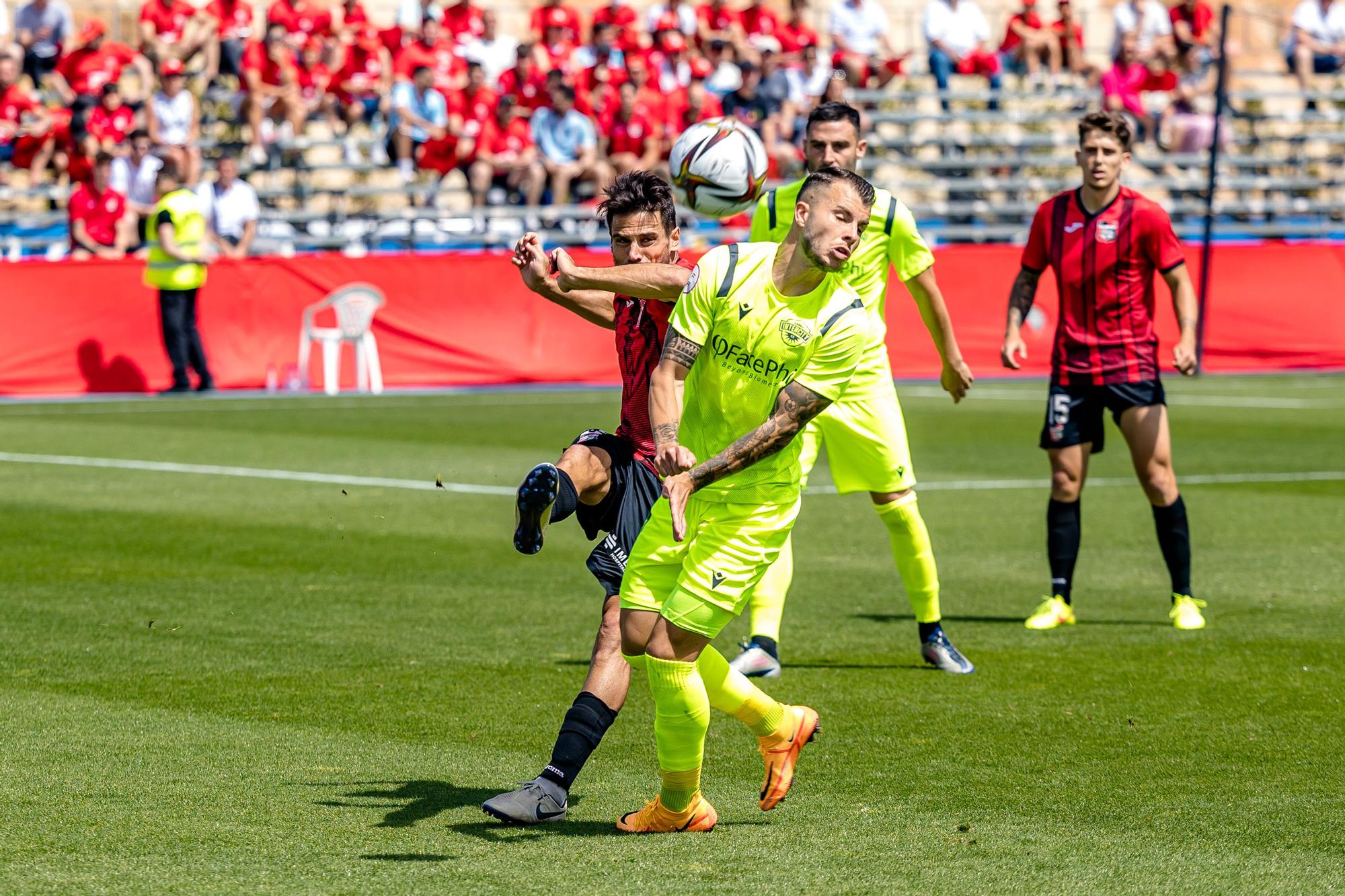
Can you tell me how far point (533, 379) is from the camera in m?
23.2

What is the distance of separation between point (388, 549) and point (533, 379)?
39.0ft

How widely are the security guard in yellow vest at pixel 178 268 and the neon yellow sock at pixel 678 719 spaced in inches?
654

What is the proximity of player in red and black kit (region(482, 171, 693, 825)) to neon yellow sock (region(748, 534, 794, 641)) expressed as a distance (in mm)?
1902

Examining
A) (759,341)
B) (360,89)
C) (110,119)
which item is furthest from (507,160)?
(759,341)

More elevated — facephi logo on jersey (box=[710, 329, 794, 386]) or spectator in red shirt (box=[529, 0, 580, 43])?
facephi logo on jersey (box=[710, 329, 794, 386])

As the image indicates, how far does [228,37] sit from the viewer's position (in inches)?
1015

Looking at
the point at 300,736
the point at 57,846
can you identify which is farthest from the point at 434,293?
the point at 57,846

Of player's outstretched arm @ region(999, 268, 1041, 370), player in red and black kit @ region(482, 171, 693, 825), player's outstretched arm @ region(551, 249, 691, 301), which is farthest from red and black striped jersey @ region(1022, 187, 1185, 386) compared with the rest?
player's outstretched arm @ region(551, 249, 691, 301)

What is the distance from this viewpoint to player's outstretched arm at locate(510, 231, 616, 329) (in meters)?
5.78

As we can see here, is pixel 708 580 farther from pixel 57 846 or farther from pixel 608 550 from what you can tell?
pixel 57 846

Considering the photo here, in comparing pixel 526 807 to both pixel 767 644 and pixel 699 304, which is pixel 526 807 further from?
pixel 767 644

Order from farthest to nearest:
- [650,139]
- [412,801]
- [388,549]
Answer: [650,139] < [388,549] < [412,801]

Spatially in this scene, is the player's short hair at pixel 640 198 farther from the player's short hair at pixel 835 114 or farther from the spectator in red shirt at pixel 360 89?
the spectator in red shirt at pixel 360 89

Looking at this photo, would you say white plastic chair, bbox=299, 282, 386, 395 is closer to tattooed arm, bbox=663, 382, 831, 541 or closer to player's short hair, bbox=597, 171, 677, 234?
player's short hair, bbox=597, 171, 677, 234
